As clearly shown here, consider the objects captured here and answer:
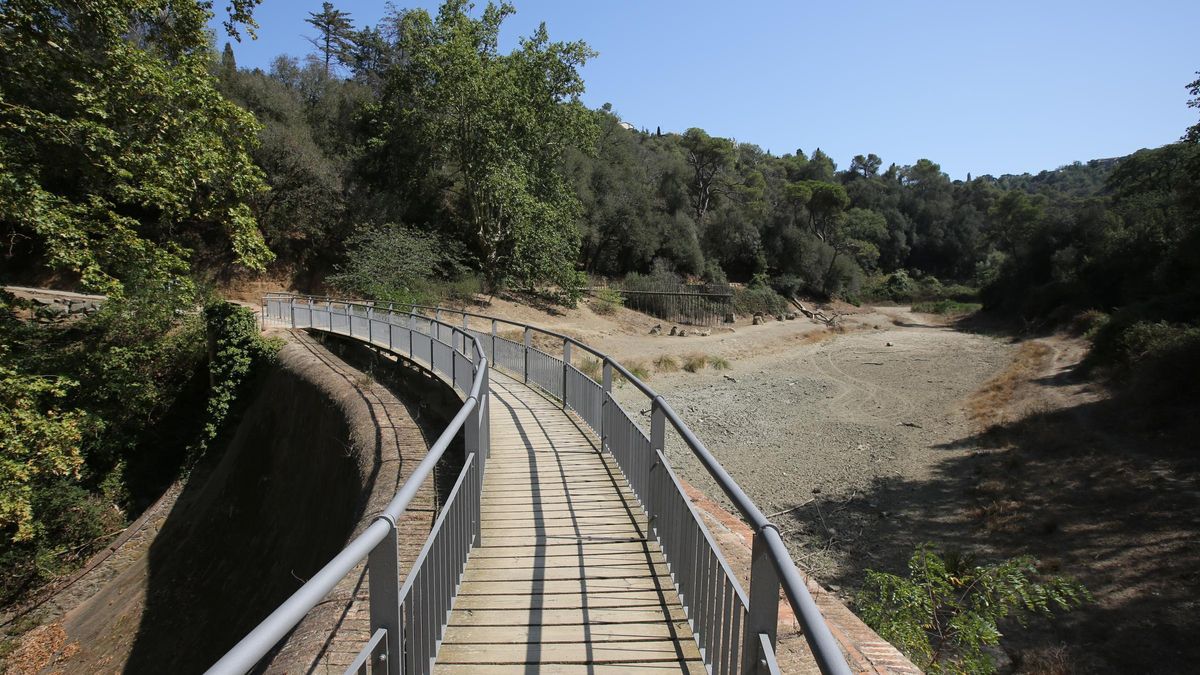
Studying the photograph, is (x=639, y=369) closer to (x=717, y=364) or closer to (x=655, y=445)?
(x=717, y=364)

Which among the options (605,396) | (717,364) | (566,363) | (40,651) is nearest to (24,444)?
(40,651)

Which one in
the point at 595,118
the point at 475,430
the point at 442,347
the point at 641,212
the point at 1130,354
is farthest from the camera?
the point at 641,212

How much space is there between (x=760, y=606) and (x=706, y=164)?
7166 cm

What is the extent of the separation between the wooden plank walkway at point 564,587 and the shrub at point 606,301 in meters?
31.5

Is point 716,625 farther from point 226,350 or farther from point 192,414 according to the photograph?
point 192,414

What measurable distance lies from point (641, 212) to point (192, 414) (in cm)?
4086

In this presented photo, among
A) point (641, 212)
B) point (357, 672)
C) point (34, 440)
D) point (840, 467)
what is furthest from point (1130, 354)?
point (641, 212)

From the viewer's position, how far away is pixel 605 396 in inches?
273

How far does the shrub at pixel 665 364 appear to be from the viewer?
2838 centimetres

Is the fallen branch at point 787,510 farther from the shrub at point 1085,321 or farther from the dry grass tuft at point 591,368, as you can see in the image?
the shrub at point 1085,321

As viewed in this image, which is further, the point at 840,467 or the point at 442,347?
the point at 840,467

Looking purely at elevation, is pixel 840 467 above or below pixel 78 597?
above

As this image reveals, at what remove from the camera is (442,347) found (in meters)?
10.9

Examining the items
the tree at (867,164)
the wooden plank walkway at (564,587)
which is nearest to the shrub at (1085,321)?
the wooden plank walkway at (564,587)
